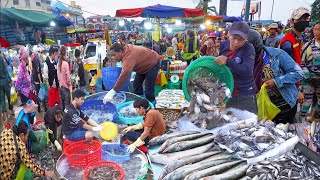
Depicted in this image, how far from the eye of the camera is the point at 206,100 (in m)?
3.30

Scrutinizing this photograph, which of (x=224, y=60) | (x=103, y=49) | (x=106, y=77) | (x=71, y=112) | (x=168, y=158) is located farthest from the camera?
(x=103, y=49)

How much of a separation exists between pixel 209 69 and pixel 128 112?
2213mm

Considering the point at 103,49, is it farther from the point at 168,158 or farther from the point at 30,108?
the point at 168,158

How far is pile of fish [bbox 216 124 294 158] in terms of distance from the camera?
253 centimetres

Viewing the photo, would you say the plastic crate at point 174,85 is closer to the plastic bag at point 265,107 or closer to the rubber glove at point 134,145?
the plastic bag at point 265,107

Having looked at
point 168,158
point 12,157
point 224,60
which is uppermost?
point 224,60

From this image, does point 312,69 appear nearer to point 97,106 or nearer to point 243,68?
point 243,68

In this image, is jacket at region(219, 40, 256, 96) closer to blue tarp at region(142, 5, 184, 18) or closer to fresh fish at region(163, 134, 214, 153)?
fresh fish at region(163, 134, 214, 153)

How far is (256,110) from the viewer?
3693 millimetres

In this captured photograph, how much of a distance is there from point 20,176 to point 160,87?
17.5 feet

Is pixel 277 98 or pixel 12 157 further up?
pixel 277 98

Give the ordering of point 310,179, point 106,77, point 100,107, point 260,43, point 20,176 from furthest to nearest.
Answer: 1. point 106,77
2. point 100,107
3. point 260,43
4. point 20,176
5. point 310,179

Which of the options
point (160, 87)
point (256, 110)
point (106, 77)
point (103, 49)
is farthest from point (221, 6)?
point (256, 110)

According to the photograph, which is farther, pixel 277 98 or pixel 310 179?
pixel 277 98
